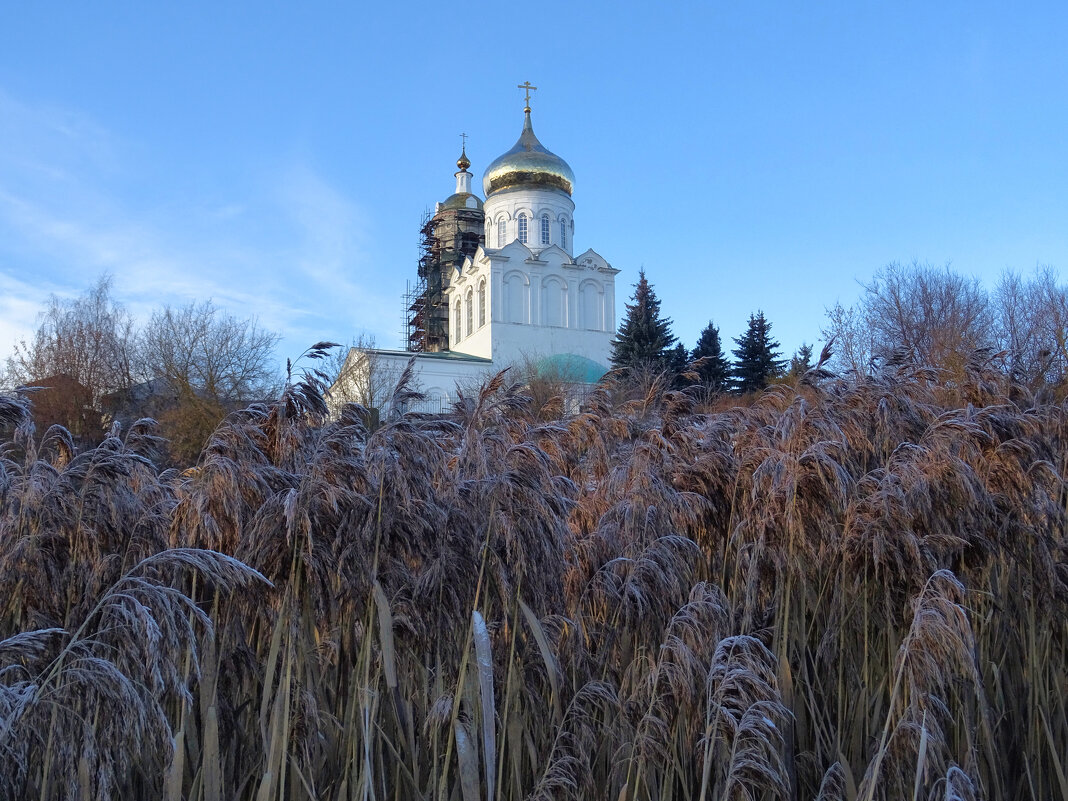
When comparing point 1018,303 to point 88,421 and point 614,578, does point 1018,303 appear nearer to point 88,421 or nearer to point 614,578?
point 88,421

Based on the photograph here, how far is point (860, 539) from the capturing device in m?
3.05

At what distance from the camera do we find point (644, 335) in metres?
36.4

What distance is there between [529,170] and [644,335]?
1198 cm

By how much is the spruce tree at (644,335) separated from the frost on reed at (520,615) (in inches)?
1216

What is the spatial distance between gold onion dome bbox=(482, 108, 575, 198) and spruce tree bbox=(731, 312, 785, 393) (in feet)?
40.6

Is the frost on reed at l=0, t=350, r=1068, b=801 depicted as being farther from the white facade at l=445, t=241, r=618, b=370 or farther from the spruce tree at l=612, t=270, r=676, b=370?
the white facade at l=445, t=241, r=618, b=370

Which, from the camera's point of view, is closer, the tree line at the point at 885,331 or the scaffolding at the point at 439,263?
the tree line at the point at 885,331

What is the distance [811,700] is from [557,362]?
38.0 m

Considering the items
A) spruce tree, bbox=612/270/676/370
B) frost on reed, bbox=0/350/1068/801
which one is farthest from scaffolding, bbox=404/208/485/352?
frost on reed, bbox=0/350/1068/801

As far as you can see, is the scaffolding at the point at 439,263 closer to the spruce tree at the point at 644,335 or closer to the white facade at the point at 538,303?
the white facade at the point at 538,303

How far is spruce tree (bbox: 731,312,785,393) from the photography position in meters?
36.5

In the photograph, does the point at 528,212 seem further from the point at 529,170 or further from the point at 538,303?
the point at 538,303

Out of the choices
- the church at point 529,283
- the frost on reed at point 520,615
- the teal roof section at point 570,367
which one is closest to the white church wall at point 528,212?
the church at point 529,283

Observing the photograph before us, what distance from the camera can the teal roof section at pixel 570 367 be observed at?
37812mm
